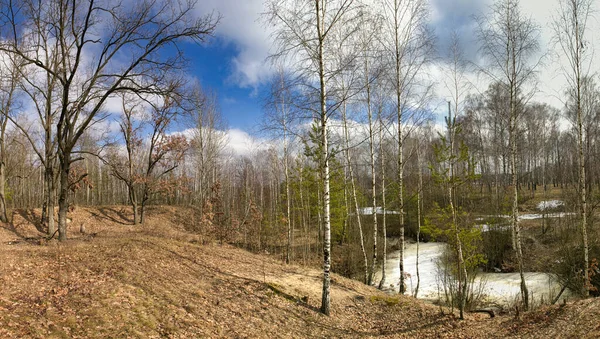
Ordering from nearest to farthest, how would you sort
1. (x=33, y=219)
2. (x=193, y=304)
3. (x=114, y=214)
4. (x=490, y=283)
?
(x=193, y=304) → (x=490, y=283) → (x=33, y=219) → (x=114, y=214)

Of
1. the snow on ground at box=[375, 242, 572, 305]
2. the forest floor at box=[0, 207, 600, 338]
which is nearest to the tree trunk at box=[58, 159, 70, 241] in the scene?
the forest floor at box=[0, 207, 600, 338]

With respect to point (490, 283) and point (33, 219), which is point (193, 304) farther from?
point (33, 219)

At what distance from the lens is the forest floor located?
4953 mm

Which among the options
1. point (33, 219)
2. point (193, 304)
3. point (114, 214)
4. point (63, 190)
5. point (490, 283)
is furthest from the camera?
point (114, 214)

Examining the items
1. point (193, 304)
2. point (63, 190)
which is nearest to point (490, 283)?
point (193, 304)

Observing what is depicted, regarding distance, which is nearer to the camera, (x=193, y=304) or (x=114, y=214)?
(x=193, y=304)

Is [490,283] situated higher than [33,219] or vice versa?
[33,219]

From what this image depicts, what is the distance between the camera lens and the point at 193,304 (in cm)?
653

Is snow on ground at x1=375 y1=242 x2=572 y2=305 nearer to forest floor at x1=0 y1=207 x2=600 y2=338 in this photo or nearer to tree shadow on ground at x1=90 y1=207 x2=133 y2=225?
forest floor at x1=0 y1=207 x2=600 y2=338

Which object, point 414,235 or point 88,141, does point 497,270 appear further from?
point 88,141

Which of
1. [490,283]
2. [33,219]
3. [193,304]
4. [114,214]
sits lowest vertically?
[490,283]

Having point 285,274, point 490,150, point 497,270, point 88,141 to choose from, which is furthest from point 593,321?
point 88,141

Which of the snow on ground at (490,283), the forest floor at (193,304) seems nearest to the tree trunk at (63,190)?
the forest floor at (193,304)

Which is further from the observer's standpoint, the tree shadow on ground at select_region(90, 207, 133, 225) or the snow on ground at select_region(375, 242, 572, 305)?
the tree shadow on ground at select_region(90, 207, 133, 225)
